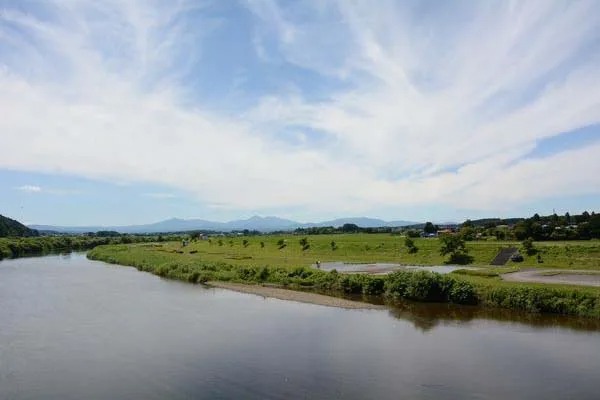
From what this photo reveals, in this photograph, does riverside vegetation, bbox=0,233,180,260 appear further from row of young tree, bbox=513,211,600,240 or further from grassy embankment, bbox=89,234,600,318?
row of young tree, bbox=513,211,600,240

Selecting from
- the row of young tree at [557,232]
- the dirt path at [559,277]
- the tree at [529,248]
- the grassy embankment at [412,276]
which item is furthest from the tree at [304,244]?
the dirt path at [559,277]

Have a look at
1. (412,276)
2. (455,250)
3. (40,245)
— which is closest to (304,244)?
(455,250)

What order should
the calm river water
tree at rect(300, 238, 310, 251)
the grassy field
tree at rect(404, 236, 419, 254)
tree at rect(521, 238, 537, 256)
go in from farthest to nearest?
tree at rect(300, 238, 310, 251)
tree at rect(404, 236, 419, 254)
tree at rect(521, 238, 537, 256)
the grassy field
the calm river water

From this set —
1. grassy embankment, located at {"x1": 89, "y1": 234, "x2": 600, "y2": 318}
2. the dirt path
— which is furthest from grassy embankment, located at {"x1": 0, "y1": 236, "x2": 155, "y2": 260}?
the dirt path

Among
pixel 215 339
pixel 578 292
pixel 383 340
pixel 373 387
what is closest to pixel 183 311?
pixel 215 339

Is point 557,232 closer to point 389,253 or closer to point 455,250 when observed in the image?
point 455,250

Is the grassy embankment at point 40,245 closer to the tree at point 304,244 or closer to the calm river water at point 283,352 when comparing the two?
the tree at point 304,244

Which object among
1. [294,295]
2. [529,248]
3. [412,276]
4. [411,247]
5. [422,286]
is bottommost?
[294,295]
